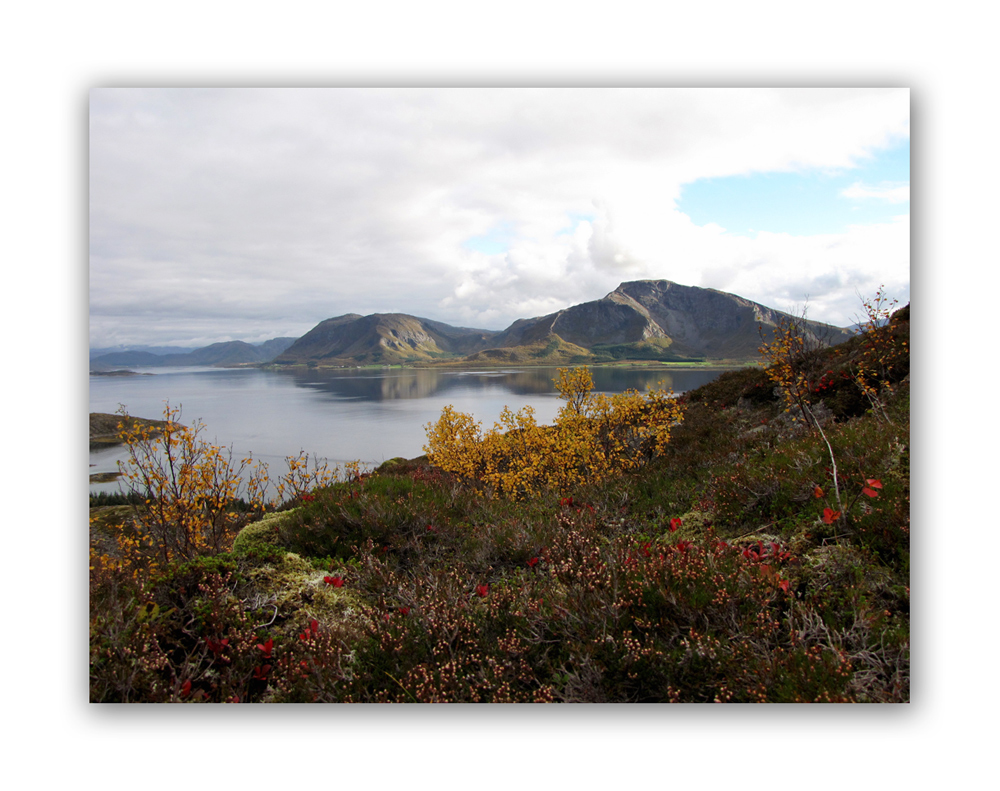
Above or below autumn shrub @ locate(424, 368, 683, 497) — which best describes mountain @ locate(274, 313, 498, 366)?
above

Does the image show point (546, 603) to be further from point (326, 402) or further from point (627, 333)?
point (627, 333)

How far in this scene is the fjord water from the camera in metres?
11.6

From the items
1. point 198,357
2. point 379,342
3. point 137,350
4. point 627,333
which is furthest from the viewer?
point 379,342

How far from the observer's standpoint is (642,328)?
35.4m

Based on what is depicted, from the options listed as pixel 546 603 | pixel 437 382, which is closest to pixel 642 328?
pixel 437 382

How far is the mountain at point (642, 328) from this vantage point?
25.8 metres

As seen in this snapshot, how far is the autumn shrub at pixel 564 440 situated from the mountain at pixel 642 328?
1305 centimetres

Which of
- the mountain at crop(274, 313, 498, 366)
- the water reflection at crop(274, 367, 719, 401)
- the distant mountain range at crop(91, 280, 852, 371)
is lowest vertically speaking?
the water reflection at crop(274, 367, 719, 401)

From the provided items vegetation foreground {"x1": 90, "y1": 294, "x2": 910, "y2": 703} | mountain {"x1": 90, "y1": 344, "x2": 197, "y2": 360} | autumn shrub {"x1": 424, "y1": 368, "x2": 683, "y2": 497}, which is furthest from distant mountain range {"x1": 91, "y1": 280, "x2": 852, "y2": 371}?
vegetation foreground {"x1": 90, "y1": 294, "x2": 910, "y2": 703}

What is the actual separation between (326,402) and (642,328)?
22027 millimetres

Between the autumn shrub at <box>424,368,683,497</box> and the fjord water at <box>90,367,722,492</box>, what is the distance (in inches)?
51.0

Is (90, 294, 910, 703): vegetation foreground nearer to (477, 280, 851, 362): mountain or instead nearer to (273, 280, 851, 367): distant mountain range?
(273, 280, 851, 367): distant mountain range
